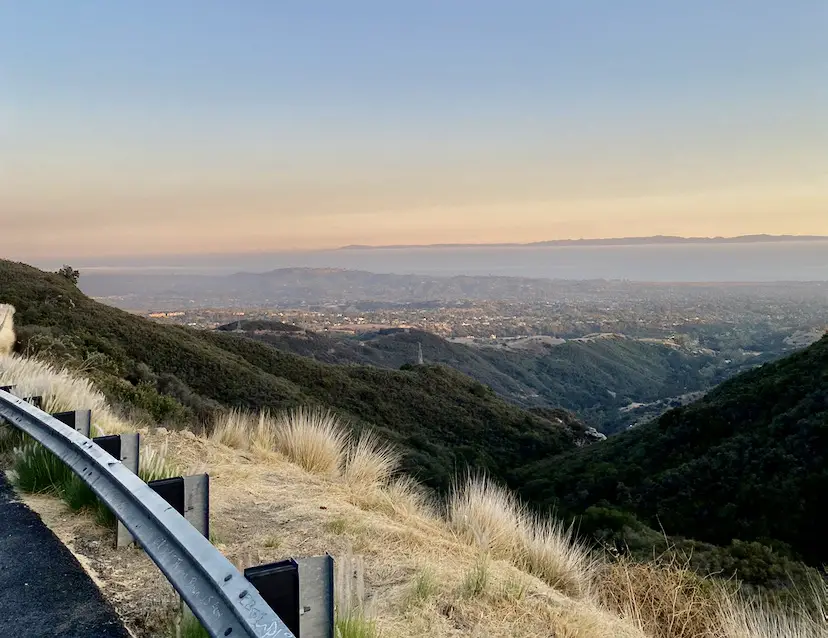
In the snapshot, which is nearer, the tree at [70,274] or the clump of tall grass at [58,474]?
the clump of tall grass at [58,474]

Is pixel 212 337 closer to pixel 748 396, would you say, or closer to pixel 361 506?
pixel 748 396

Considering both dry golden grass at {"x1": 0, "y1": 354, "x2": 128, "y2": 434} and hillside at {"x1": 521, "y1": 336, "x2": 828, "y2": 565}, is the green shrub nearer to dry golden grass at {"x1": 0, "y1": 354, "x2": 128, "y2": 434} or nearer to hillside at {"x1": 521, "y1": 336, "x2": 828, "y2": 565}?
dry golden grass at {"x1": 0, "y1": 354, "x2": 128, "y2": 434}

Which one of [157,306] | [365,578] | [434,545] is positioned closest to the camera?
[365,578]

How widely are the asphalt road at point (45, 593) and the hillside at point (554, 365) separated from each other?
67255 millimetres

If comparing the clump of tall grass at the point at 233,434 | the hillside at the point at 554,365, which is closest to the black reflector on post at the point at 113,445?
the clump of tall grass at the point at 233,434

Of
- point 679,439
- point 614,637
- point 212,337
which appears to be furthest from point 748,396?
point 212,337

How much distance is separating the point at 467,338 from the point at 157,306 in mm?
74485

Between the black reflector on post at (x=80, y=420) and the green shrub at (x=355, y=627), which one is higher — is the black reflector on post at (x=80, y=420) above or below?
above

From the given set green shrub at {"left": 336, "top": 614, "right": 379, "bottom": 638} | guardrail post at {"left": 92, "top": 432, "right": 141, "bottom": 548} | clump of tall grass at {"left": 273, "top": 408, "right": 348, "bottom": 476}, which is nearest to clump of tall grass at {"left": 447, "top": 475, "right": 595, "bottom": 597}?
clump of tall grass at {"left": 273, "top": 408, "right": 348, "bottom": 476}

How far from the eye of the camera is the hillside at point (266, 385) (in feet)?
56.3

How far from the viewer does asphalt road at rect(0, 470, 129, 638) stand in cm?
228

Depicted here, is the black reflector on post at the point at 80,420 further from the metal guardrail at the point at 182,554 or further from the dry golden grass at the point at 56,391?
the dry golden grass at the point at 56,391

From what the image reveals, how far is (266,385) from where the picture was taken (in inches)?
1200

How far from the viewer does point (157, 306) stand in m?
148
